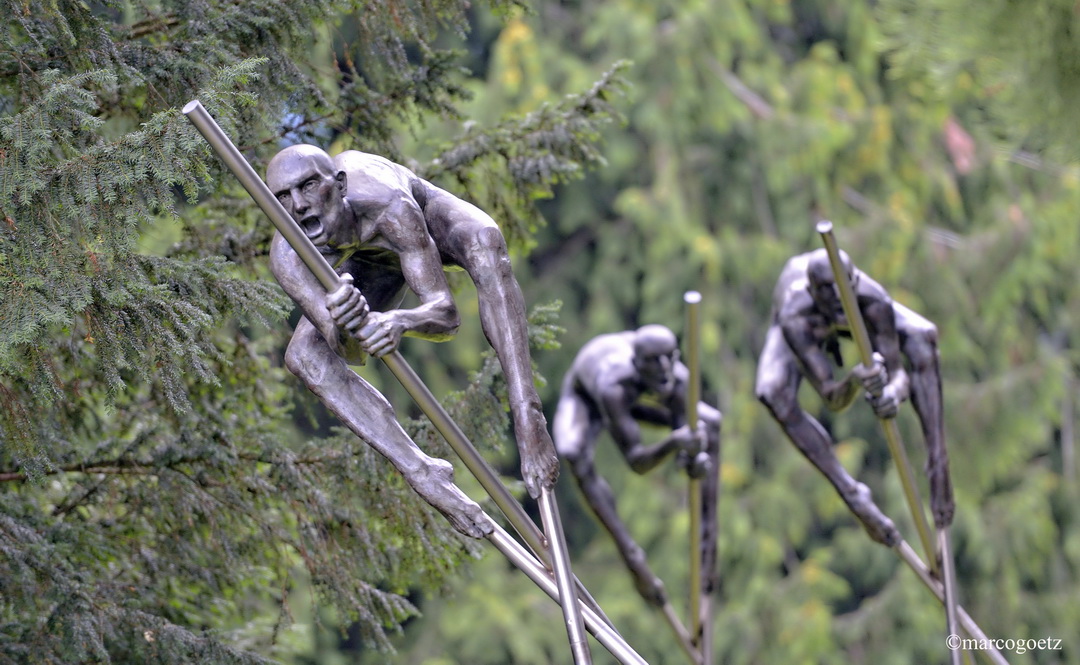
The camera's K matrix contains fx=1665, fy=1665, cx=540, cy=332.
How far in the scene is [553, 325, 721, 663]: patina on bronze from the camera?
7.19m

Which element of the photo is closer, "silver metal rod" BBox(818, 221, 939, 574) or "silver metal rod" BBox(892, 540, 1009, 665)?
"silver metal rod" BBox(818, 221, 939, 574)

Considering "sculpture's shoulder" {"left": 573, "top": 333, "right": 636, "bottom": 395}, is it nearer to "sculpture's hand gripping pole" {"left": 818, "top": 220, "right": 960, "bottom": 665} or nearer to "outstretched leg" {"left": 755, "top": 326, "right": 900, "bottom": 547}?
"outstretched leg" {"left": 755, "top": 326, "right": 900, "bottom": 547}

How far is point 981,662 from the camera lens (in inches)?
371

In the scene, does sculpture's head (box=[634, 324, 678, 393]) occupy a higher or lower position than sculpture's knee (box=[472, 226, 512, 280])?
lower

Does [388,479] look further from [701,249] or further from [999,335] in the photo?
[999,335]

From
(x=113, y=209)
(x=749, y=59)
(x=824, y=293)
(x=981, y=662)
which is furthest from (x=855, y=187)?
(x=113, y=209)

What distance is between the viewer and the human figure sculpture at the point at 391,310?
15.5ft

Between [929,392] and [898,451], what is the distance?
507 millimetres

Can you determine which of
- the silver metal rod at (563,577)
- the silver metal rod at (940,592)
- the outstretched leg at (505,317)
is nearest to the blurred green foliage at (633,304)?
the outstretched leg at (505,317)

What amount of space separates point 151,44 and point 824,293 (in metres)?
2.76

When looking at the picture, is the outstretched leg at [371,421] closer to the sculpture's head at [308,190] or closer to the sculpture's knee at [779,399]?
the sculpture's head at [308,190]

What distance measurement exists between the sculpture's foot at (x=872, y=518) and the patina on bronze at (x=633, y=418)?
69 cm

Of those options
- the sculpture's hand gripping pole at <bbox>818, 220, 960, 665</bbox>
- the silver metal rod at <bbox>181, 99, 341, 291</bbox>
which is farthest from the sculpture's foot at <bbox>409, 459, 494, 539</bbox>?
the sculpture's hand gripping pole at <bbox>818, 220, 960, 665</bbox>

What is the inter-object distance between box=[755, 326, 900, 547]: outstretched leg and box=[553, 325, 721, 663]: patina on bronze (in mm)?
381
